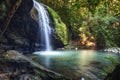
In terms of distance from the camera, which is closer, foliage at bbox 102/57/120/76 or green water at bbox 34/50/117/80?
foliage at bbox 102/57/120/76

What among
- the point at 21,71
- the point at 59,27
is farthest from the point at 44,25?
the point at 21,71

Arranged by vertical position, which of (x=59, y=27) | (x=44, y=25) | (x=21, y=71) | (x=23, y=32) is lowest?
(x=21, y=71)

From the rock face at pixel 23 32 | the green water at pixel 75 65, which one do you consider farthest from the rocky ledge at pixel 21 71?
the rock face at pixel 23 32

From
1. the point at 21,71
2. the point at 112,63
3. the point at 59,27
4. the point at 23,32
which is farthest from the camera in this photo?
the point at 59,27

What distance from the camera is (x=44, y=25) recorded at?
66.9ft

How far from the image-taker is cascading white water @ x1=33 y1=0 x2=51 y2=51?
20.1 m

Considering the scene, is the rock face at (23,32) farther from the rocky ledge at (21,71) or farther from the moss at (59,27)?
the rocky ledge at (21,71)

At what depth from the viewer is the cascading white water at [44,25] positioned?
66.0 feet

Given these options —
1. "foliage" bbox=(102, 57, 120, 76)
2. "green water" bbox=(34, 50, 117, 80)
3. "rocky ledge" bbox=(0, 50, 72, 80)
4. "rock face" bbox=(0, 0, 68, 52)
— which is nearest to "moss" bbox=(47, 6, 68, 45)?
"rock face" bbox=(0, 0, 68, 52)

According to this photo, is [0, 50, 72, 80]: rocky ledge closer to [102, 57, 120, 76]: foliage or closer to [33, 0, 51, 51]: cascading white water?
[102, 57, 120, 76]: foliage

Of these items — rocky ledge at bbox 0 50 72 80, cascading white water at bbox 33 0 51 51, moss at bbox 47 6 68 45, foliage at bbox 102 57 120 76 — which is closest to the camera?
foliage at bbox 102 57 120 76

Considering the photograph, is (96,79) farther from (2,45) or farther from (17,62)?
(2,45)

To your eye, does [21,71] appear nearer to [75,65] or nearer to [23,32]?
[75,65]

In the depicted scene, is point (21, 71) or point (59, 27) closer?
point (21, 71)
